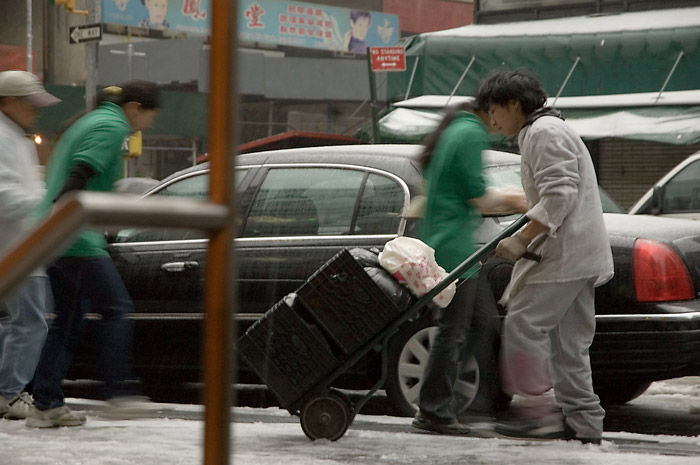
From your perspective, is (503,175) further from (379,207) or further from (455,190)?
(455,190)

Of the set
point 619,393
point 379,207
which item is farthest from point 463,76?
point 379,207

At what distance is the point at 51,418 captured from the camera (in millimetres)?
5488

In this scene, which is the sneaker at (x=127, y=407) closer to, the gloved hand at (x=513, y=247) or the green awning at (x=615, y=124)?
the gloved hand at (x=513, y=247)

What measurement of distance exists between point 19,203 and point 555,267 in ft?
7.28

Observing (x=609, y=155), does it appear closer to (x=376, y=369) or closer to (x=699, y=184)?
(x=699, y=184)

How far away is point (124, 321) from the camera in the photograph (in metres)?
5.38

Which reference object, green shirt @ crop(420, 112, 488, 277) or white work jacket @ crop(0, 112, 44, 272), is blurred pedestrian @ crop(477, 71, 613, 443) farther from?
white work jacket @ crop(0, 112, 44, 272)

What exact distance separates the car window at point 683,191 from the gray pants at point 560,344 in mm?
4940

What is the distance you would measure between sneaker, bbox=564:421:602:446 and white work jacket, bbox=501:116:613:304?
66cm

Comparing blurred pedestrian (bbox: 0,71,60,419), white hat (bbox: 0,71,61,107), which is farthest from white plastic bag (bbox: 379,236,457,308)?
white hat (bbox: 0,71,61,107)

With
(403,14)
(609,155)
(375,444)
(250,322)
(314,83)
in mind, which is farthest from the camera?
(403,14)

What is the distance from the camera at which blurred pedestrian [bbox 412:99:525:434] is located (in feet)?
17.9

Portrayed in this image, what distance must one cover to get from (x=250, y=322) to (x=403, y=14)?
118 ft

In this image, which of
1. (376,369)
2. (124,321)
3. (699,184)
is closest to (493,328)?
(376,369)
